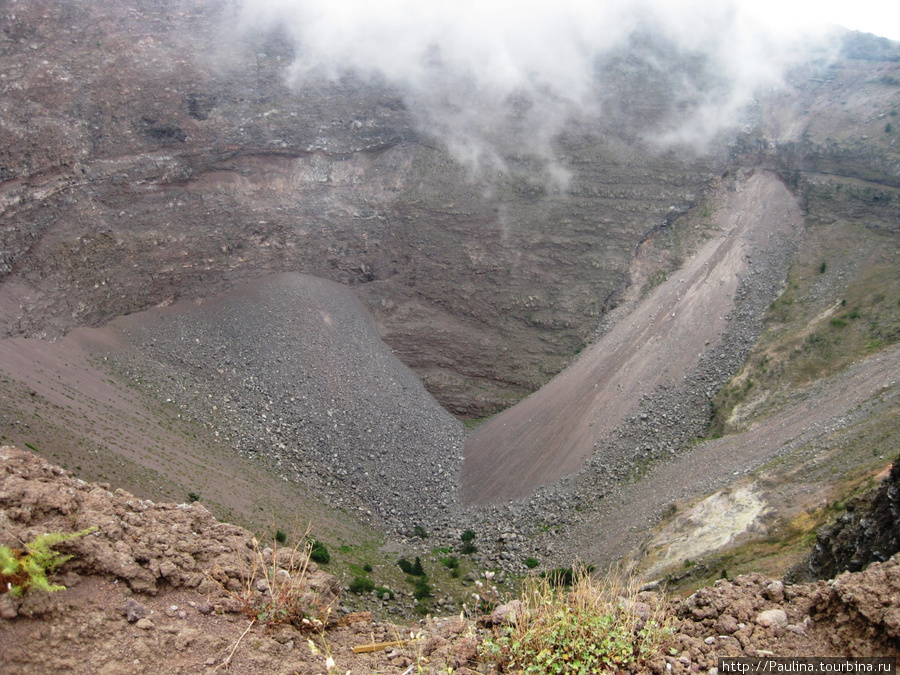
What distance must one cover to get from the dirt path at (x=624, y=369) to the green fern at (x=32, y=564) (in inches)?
1092

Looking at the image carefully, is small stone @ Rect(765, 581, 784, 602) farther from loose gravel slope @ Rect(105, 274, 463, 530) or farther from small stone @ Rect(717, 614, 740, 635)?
loose gravel slope @ Rect(105, 274, 463, 530)

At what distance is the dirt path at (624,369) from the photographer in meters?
36.1

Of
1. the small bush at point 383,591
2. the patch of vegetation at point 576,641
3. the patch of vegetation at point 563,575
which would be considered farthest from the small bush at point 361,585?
the patch of vegetation at point 576,641

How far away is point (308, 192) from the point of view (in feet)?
151

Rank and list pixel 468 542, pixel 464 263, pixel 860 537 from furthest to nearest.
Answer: pixel 464 263
pixel 468 542
pixel 860 537

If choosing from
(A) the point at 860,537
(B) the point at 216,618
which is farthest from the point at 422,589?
(B) the point at 216,618

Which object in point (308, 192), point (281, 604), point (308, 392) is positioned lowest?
point (281, 604)

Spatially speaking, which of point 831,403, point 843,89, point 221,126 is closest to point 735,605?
point 831,403

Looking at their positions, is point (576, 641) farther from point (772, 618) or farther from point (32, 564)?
point (32, 564)

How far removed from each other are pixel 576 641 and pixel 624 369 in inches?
1241

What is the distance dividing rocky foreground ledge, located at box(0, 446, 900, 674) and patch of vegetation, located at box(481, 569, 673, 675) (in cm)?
24

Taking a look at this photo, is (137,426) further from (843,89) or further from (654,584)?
(843,89)

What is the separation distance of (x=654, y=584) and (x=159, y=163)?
36.7 metres

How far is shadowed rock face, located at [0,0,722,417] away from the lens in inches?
1481
